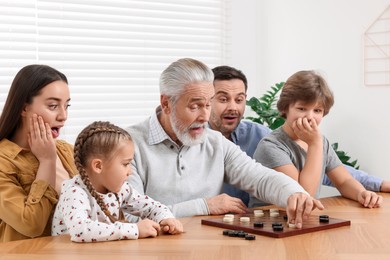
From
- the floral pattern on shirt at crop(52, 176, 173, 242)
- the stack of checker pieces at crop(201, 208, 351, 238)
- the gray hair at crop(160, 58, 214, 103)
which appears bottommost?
the stack of checker pieces at crop(201, 208, 351, 238)

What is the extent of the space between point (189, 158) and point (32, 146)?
2.19 ft

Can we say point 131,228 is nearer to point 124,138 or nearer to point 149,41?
point 124,138

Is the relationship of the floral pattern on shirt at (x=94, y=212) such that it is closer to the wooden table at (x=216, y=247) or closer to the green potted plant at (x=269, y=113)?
the wooden table at (x=216, y=247)

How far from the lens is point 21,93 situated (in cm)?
236

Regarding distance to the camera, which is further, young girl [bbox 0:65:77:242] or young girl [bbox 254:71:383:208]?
young girl [bbox 254:71:383:208]

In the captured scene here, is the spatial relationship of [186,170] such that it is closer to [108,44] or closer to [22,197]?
[22,197]

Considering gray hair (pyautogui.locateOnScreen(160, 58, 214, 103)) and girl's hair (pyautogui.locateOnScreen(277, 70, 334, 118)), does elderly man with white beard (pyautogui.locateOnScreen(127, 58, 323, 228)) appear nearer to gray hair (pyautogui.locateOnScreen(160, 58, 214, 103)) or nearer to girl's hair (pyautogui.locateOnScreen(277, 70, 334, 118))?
→ gray hair (pyautogui.locateOnScreen(160, 58, 214, 103))

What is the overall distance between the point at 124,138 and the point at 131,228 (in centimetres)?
29

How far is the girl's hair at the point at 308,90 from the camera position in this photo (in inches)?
108

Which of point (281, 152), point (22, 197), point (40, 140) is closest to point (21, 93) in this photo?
point (40, 140)

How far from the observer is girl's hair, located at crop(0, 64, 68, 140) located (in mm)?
2355

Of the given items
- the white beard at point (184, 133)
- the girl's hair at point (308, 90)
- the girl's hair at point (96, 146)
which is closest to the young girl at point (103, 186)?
the girl's hair at point (96, 146)

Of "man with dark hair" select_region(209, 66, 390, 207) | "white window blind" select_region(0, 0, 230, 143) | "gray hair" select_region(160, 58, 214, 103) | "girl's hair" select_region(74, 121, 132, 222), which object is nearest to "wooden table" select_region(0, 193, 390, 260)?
"girl's hair" select_region(74, 121, 132, 222)

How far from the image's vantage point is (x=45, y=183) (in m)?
2.24
